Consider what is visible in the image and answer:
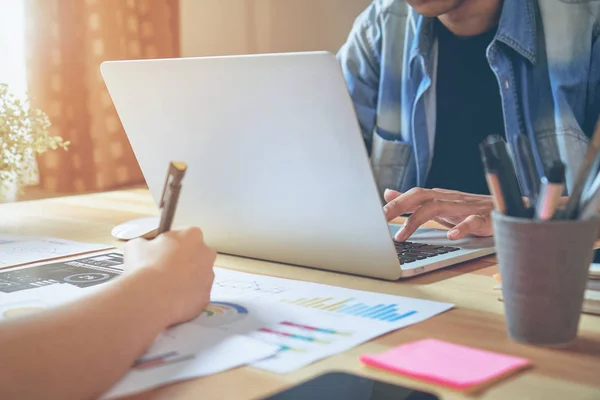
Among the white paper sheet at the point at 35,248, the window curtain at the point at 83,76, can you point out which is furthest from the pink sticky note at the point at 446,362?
the window curtain at the point at 83,76

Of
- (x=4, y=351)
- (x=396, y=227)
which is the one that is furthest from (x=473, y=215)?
(x=4, y=351)

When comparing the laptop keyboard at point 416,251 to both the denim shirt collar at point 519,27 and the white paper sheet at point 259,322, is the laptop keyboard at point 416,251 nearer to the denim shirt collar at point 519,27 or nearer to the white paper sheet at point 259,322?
the white paper sheet at point 259,322

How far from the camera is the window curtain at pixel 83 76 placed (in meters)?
2.51

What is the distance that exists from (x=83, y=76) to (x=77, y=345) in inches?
89.8

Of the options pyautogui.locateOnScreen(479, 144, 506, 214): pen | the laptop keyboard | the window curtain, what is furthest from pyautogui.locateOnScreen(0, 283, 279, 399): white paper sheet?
the window curtain

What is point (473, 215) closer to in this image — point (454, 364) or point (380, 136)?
point (454, 364)

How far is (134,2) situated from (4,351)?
2.51 meters

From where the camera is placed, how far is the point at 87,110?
2666 millimetres

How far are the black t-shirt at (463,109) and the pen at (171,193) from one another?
44.6 inches

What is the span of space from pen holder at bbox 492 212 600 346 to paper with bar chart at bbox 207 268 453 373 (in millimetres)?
109

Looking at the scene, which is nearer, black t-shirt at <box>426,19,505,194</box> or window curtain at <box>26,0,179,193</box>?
black t-shirt at <box>426,19,505,194</box>

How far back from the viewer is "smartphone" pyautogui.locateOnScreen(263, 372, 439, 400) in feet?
1.56

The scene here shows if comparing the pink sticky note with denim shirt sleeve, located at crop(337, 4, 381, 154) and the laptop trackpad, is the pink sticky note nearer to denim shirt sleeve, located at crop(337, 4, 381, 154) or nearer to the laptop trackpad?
the laptop trackpad

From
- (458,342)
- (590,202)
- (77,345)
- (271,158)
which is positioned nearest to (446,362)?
(458,342)
